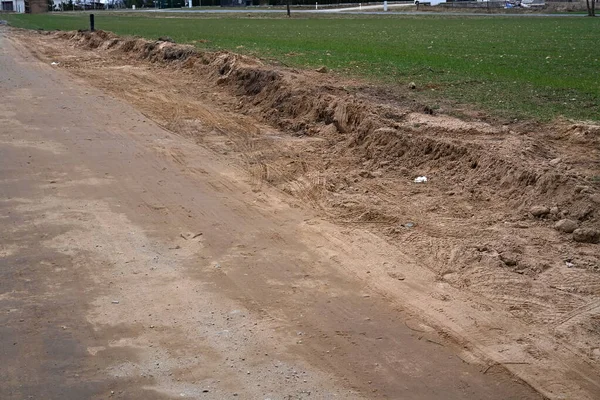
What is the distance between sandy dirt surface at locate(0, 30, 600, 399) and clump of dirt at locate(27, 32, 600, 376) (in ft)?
0.11

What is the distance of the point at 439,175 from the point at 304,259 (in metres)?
3.34

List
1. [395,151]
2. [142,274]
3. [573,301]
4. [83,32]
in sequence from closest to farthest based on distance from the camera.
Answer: [573,301] → [142,274] → [395,151] → [83,32]

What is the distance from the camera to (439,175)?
1081 cm

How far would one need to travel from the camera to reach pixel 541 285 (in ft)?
24.3

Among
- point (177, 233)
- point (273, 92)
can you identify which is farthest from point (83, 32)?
point (177, 233)

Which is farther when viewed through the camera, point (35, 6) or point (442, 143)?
point (35, 6)

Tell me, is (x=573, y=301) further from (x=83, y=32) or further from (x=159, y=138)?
(x=83, y=32)

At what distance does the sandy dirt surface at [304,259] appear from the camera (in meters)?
5.99

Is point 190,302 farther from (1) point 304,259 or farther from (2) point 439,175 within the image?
(2) point 439,175

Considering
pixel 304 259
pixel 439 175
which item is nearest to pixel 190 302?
pixel 304 259

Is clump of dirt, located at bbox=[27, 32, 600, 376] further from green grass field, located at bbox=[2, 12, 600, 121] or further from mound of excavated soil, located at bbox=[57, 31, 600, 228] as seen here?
green grass field, located at bbox=[2, 12, 600, 121]

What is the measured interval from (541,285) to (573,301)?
1.36 ft

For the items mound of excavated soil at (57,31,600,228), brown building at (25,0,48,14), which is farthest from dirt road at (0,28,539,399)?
brown building at (25,0,48,14)

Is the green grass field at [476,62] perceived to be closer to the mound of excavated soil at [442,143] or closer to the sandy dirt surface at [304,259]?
the mound of excavated soil at [442,143]
